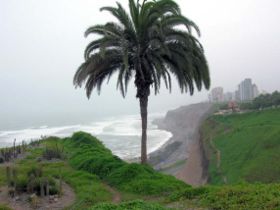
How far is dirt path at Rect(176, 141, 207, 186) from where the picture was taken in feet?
147

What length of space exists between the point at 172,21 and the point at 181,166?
39847 millimetres

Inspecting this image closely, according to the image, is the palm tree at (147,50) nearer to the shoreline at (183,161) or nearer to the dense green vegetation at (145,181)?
the dense green vegetation at (145,181)

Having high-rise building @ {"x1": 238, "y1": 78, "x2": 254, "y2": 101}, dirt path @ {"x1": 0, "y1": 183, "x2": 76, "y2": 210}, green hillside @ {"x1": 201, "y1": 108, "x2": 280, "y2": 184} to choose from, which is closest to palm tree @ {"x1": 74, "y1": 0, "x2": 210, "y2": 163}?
dirt path @ {"x1": 0, "y1": 183, "x2": 76, "y2": 210}

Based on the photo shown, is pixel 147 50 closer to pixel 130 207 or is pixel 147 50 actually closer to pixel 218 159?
pixel 130 207

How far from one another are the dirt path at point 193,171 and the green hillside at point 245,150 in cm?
203

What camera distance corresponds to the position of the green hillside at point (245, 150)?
3398 centimetres

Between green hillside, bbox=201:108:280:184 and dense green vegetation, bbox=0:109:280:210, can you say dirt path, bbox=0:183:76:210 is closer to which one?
dense green vegetation, bbox=0:109:280:210

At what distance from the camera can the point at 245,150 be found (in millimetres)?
42625

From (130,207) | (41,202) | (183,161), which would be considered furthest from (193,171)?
→ (130,207)

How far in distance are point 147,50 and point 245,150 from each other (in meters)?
29.3

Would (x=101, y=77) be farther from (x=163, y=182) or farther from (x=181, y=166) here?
(x=181, y=166)

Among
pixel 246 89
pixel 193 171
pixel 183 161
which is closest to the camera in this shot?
pixel 193 171

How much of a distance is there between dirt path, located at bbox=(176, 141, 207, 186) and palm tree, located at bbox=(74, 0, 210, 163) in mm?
27513

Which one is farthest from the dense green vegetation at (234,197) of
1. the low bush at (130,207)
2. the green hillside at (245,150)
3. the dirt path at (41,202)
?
the green hillside at (245,150)
